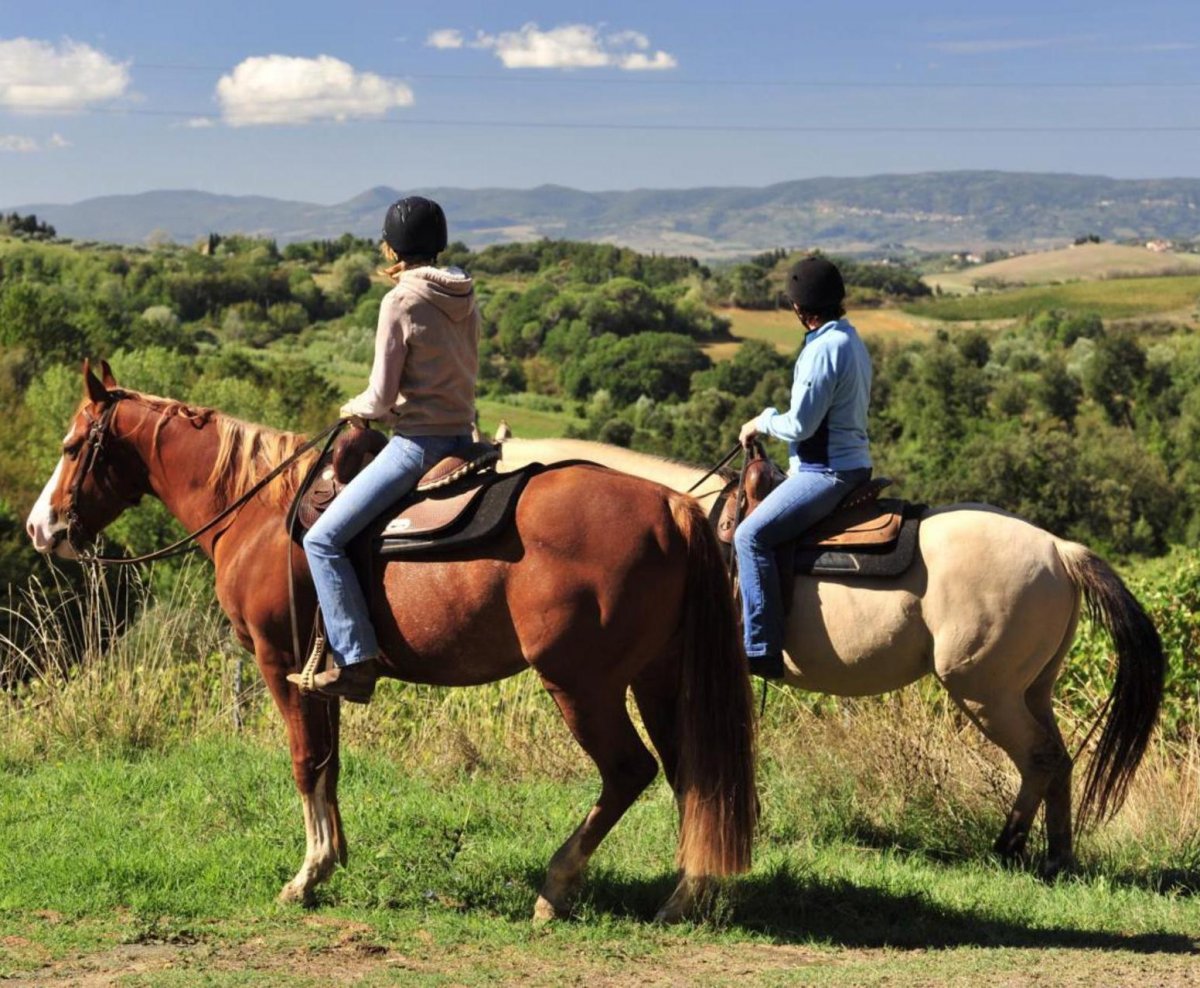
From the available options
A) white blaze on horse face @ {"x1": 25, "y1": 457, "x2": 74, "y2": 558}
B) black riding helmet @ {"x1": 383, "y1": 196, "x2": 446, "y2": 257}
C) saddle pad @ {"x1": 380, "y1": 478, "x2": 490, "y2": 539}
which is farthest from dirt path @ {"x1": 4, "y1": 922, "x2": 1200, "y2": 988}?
black riding helmet @ {"x1": 383, "y1": 196, "x2": 446, "y2": 257}

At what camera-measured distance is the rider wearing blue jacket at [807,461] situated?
609cm

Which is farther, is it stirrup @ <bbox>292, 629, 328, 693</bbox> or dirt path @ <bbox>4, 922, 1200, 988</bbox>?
stirrup @ <bbox>292, 629, 328, 693</bbox>

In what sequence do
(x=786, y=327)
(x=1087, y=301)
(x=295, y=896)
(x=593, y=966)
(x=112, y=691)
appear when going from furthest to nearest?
(x=1087, y=301) < (x=786, y=327) < (x=112, y=691) < (x=295, y=896) < (x=593, y=966)

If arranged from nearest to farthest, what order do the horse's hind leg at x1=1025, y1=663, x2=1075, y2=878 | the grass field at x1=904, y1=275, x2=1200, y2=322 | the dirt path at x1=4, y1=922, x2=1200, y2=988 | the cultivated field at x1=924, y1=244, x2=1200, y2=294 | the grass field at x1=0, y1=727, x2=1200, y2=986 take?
the dirt path at x1=4, y1=922, x2=1200, y2=988 < the grass field at x1=0, y1=727, x2=1200, y2=986 < the horse's hind leg at x1=1025, y1=663, x2=1075, y2=878 < the grass field at x1=904, y1=275, x2=1200, y2=322 < the cultivated field at x1=924, y1=244, x2=1200, y2=294

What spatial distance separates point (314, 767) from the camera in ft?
18.9

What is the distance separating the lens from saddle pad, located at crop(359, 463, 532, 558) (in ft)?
17.3

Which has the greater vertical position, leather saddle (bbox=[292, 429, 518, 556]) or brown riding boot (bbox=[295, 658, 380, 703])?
leather saddle (bbox=[292, 429, 518, 556])

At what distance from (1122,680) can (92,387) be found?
4.82 m

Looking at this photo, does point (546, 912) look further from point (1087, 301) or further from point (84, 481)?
point (1087, 301)

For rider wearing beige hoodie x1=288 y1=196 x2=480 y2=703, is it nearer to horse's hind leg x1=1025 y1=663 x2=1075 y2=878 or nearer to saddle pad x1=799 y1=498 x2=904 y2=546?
saddle pad x1=799 y1=498 x2=904 y2=546

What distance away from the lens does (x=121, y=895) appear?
5.60 m

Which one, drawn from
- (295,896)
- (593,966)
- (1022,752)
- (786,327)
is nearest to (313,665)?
(295,896)

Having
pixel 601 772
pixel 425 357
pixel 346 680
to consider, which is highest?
pixel 425 357

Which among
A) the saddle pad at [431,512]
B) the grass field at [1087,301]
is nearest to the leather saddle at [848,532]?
the saddle pad at [431,512]
